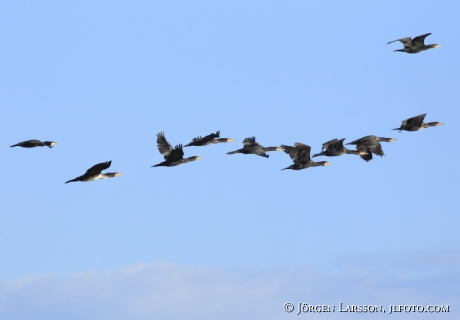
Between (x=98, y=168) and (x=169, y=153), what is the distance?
17.4 feet

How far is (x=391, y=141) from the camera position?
218 feet

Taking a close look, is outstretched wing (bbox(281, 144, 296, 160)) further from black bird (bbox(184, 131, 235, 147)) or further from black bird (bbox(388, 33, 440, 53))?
black bird (bbox(388, 33, 440, 53))

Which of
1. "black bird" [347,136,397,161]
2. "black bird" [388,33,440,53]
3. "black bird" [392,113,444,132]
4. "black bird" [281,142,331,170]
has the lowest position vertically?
"black bird" [281,142,331,170]

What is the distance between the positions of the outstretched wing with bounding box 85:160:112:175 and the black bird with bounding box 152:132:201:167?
3392 millimetres

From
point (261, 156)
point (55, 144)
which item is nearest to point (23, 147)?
point (55, 144)

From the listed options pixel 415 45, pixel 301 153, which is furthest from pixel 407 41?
pixel 301 153

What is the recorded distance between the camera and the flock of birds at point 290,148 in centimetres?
5978

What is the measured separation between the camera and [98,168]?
56.2 meters

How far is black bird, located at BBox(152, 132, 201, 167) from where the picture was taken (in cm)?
5981

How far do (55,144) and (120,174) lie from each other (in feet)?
11.5

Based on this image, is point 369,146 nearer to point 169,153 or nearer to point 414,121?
point 414,121

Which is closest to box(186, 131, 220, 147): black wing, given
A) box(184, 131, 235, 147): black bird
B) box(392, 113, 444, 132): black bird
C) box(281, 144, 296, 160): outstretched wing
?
box(184, 131, 235, 147): black bird

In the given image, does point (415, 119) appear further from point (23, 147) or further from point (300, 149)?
point (23, 147)

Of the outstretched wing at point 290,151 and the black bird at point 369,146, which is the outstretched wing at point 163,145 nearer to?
the outstretched wing at point 290,151
